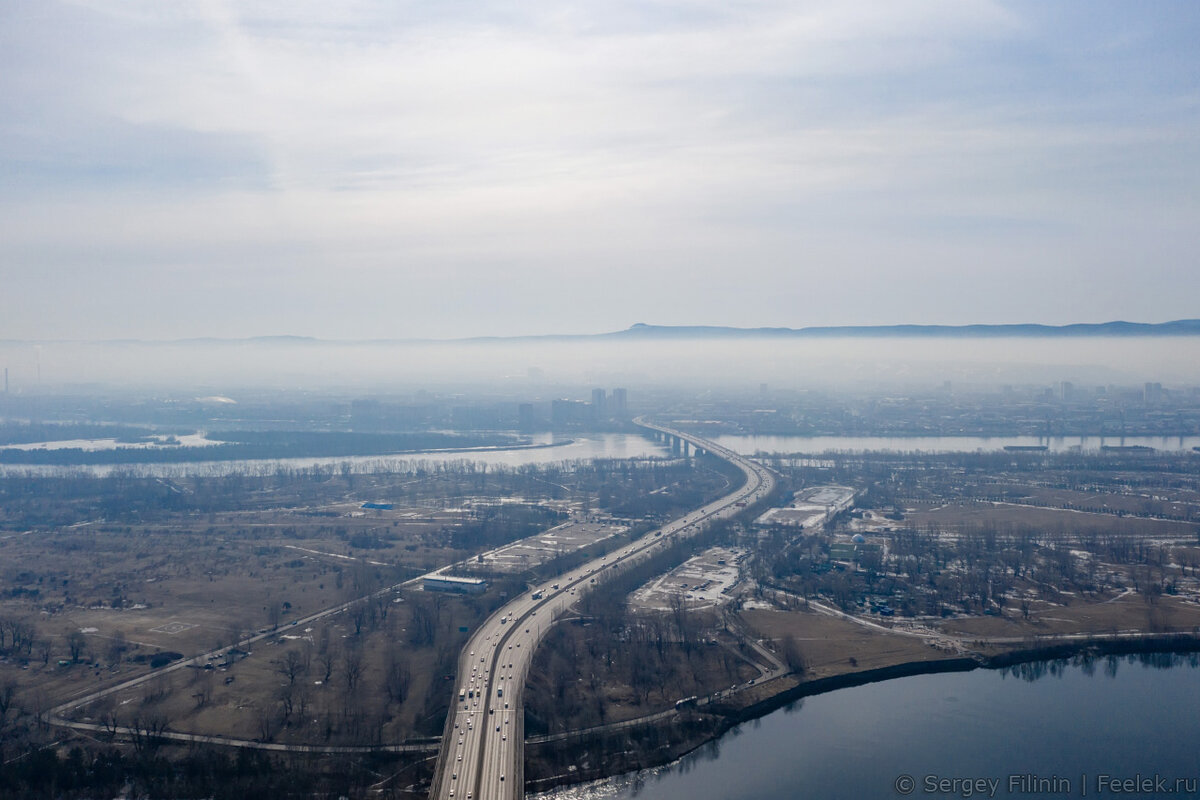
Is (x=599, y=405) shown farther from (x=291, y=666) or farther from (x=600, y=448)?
(x=291, y=666)

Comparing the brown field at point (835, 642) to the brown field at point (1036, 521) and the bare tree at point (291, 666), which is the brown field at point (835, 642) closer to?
the bare tree at point (291, 666)

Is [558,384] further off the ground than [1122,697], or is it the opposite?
[558,384]

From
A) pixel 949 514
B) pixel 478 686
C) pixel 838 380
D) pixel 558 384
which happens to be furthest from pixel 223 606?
pixel 838 380

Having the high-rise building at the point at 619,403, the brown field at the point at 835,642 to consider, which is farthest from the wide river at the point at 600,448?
the brown field at the point at 835,642

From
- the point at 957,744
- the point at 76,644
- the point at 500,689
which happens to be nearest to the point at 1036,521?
the point at 957,744

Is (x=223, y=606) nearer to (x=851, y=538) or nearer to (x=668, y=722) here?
(x=668, y=722)

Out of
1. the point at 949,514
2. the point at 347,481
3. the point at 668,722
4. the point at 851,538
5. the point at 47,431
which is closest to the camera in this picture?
the point at 668,722
